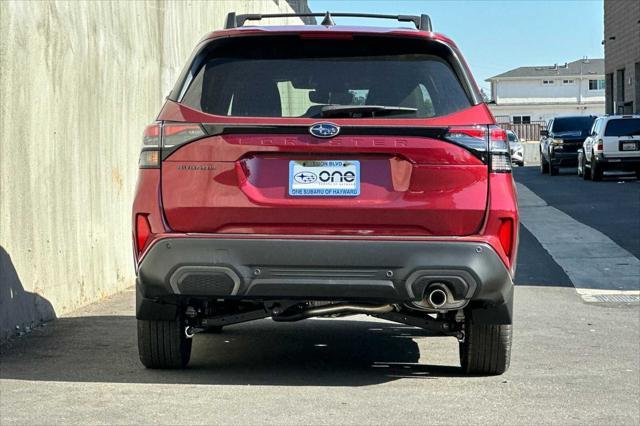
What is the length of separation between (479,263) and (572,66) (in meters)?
108

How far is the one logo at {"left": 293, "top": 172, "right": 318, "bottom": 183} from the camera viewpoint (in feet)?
21.4

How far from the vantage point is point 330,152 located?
6.53 meters

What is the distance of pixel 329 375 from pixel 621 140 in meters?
26.1

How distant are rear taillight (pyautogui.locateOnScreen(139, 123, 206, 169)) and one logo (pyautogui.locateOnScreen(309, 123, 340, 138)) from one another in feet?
1.90

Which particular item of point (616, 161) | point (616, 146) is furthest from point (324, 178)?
point (616, 146)

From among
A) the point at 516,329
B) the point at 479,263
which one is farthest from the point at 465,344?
the point at 516,329

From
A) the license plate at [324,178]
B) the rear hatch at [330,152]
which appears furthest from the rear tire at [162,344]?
the license plate at [324,178]

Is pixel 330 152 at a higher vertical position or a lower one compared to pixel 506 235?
higher

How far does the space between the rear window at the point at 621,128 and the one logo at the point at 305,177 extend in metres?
27.0

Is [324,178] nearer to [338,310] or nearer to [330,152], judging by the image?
[330,152]

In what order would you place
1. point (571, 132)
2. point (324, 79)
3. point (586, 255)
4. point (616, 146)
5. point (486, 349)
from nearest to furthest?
1. point (324, 79)
2. point (486, 349)
3. point (586, 255)
4. point (616, 146)
5. point (571, 132)

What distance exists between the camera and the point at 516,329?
31.7 feet

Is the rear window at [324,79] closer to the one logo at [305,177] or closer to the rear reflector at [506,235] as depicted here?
the one logo at [305,177]

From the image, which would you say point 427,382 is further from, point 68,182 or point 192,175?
point 68,182
